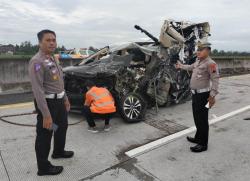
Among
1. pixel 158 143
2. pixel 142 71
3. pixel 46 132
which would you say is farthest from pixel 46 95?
pixel 142 71

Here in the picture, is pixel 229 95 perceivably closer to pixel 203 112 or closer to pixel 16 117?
pixel 203 112

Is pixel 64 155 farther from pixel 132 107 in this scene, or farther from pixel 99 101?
pixel 132 107

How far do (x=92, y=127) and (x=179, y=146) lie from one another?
5.21 feet

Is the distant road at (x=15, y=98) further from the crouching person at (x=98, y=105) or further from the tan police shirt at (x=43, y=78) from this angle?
the tan police shirt at (x=43, y=78)

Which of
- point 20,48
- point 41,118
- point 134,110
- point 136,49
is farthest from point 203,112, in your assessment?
point 20,48

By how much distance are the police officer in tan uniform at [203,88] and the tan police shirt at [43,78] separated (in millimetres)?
2083

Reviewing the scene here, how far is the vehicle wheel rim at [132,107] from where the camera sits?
220 inches

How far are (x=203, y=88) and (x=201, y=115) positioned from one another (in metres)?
0.42

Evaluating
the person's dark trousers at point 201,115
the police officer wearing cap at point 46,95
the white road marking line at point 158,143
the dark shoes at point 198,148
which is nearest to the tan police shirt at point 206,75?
the person's dark trousers at point 201,115

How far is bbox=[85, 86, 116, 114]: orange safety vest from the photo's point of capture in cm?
489

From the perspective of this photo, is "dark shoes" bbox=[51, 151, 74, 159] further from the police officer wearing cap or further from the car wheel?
the car wheel

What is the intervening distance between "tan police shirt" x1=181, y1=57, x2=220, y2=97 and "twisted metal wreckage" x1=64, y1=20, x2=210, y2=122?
1.61 m

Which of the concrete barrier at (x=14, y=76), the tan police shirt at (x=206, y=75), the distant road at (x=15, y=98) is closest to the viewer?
the tan police shirt at (x=206, y=75)

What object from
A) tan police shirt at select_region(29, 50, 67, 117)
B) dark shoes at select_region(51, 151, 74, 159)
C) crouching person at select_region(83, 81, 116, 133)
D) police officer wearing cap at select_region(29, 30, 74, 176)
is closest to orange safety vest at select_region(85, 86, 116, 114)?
crouching person at select_region(83, 81, 116, 133)
